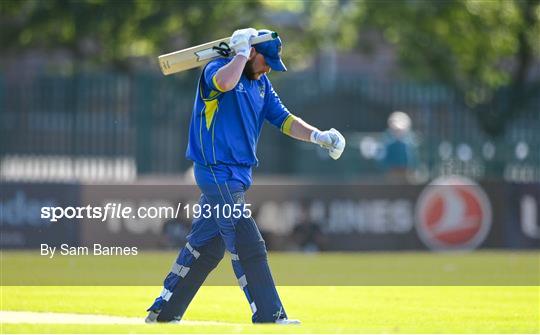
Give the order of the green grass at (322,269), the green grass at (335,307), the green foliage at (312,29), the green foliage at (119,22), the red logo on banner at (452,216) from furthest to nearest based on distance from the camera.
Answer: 1. the green foliage at (312,29)
2. the green foliage at (119,22)
3. the red logo on banner at (452,216)
4. the green grass at (322,269)
5. the green grass at (335,307)

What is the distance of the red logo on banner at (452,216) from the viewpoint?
827 inches

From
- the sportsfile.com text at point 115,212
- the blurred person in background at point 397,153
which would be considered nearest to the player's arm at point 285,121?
the sportsfile.com text at point 115,212

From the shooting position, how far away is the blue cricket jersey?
9505 mm

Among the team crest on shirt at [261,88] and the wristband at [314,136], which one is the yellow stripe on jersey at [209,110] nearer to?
the team crest on shirt at [261,88]

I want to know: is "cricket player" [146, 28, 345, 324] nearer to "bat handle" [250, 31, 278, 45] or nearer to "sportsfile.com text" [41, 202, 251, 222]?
"bat handle" [250, 31, 278, 45]

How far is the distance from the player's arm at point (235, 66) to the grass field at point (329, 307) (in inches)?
65.2

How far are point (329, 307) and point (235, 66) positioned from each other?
11.8ft

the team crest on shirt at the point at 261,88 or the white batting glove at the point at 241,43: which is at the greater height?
the white batting glove at the point at 241,43

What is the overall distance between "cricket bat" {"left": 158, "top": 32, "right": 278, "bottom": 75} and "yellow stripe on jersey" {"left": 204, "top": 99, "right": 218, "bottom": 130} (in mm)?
404

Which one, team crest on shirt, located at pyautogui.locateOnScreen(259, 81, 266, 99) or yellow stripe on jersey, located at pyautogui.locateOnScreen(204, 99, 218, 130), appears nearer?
yellow stripe on jersey, located at pyautogui.locateOnScreen(204, 99, 218, 130)

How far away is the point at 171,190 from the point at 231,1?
827 centimetres

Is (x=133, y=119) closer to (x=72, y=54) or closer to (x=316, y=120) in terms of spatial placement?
(x=316, y=120)

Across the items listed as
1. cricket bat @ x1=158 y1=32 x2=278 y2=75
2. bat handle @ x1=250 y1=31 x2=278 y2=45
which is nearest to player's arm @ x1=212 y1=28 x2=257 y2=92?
bat handle @ x1=250 y1=31 x2=278 y2=45

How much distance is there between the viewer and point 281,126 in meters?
10.0
